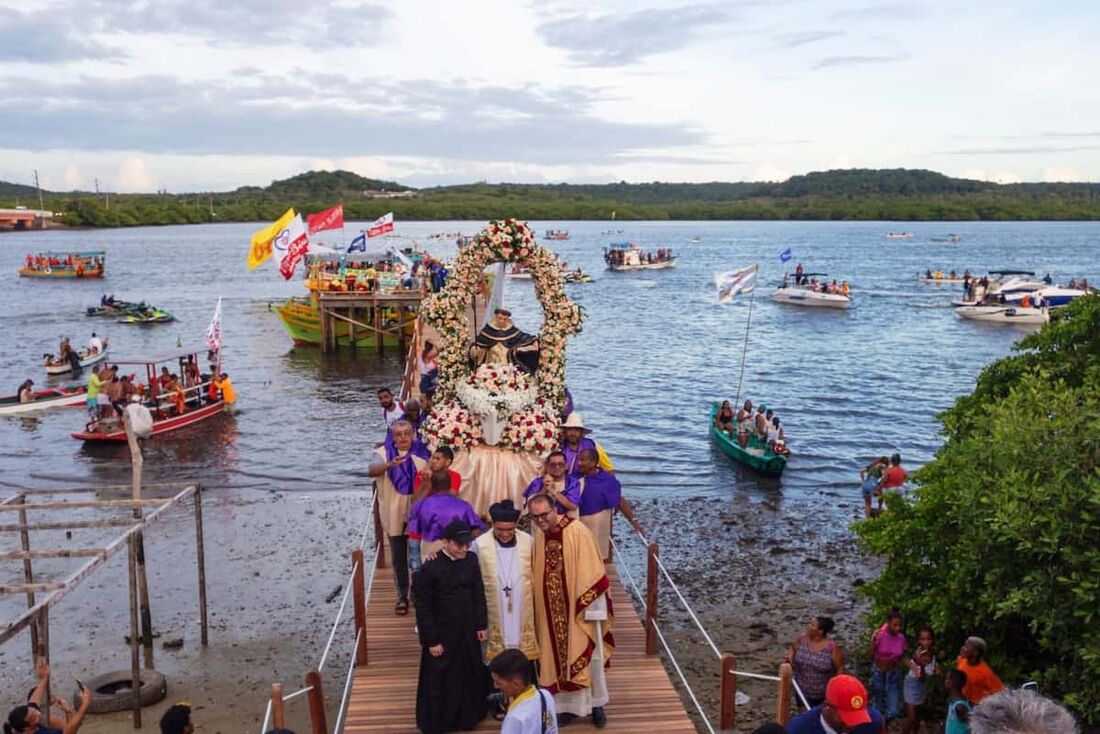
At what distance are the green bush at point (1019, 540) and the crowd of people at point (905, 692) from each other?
467mm

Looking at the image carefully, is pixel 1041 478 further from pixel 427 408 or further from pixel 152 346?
pixel 152 346

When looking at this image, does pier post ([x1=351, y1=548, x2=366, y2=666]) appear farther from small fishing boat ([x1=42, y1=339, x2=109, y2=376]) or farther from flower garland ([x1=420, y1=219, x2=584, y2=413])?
small fishing boat ([x1=42, y1=339, x2=109, y2=376])

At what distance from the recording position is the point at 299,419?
30875 mm

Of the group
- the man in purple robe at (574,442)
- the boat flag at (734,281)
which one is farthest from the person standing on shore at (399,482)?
the boat flag at (734,281)

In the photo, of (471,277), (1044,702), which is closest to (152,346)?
(471,277)

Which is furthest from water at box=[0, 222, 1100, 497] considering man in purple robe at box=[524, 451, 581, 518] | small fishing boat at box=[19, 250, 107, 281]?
man in purple robe at box=[524, 451, 581, 518]

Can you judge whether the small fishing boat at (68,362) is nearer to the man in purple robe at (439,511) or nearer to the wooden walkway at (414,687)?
the wooden walkway at (414,687)

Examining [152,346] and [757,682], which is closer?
[757,682]

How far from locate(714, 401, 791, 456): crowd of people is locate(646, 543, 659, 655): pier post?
575 inches

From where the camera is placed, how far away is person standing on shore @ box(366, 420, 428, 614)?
9.70m

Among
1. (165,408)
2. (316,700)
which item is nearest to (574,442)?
(316,700)

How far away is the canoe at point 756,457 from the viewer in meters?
23.3

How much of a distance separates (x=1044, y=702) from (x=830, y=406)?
31.5m

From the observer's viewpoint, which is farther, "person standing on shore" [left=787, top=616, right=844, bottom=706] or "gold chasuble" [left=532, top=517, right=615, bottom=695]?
"person standing on shore" [left=787, top=616, right=844, bottom=706]
